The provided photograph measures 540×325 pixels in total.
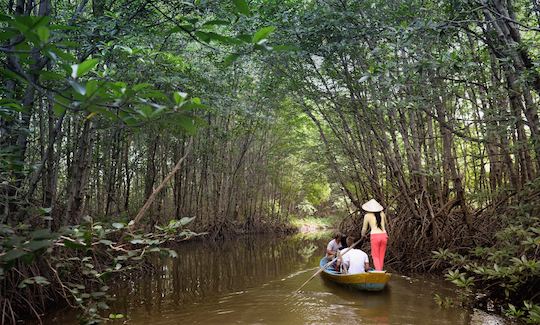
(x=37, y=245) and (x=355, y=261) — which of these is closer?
(x=37, y=245)

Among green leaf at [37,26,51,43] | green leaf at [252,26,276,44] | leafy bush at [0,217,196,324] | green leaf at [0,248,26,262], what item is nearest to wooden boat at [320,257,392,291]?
leafy bush at [0,217,196,324]

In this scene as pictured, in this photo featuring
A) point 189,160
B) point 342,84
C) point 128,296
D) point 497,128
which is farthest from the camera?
point 189,160

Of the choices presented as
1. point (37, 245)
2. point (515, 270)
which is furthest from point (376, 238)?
point (37, 245)

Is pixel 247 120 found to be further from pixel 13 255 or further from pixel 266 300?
pixel 13 255

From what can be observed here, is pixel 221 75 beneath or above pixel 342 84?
above

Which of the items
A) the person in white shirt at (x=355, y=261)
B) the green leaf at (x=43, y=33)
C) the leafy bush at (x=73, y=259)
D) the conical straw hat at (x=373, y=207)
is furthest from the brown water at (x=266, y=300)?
the green leaf at (x=43, y=33)

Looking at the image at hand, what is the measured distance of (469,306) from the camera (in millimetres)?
4590

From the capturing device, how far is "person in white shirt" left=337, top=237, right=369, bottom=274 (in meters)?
6.10

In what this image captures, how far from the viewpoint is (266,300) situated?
5625mm

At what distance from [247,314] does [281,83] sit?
6.18 metres

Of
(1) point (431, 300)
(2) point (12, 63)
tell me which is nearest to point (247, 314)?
(1) point (431, 300)

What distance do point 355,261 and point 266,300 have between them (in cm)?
149

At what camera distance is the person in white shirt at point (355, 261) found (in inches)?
240

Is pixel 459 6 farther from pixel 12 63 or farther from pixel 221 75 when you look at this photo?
pixel 221 75
